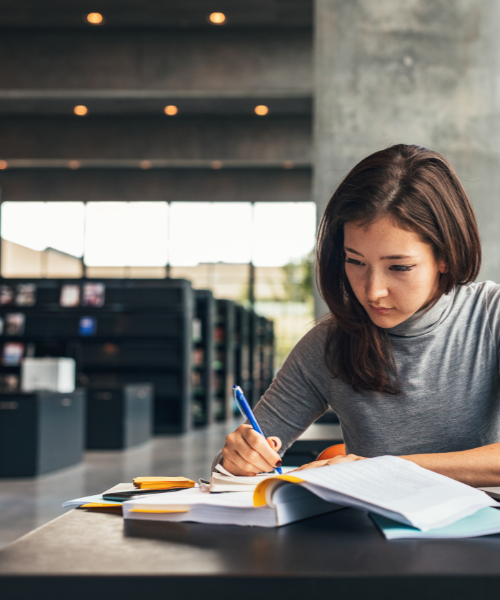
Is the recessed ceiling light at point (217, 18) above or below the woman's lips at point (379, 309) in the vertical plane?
above

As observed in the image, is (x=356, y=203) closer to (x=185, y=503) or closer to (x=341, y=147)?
(x=185, y=503)

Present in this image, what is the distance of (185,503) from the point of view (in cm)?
68

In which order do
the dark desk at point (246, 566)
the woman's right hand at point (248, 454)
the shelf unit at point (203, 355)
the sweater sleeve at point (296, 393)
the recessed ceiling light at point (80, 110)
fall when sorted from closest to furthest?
the dark desk at point (246, 566), the woman's right hand at point (248, 454), the sweater sleeve at point (296, 393), the shelf unit at point (203, 355), the recessed ceiling light at point (80, 110)

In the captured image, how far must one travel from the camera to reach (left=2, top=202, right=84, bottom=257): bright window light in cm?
1462

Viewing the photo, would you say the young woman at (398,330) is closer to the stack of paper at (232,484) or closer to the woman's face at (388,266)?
the woman's face at (388,266)

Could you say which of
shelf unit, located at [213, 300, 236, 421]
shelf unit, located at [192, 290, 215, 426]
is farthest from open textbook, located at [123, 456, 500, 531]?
shelf unit, located at [213, 300, 236, 421]

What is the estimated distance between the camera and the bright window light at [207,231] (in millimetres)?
14812

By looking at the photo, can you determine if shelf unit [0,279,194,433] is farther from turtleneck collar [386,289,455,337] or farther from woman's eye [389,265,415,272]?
woman's eye [389,265,415,272]

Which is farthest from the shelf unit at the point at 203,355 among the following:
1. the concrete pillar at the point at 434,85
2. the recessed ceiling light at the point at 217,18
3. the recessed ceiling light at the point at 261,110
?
the concrete pillar at the point at 434,85

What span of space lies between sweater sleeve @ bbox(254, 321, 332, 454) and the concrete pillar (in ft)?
7.59

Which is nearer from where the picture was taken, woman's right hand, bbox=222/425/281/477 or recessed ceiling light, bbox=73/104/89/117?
woman's right hand, bbox=222/425/281/477

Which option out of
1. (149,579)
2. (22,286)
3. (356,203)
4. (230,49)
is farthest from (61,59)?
(149,579)

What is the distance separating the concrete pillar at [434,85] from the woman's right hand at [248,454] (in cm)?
260

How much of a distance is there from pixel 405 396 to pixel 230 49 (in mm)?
8444
